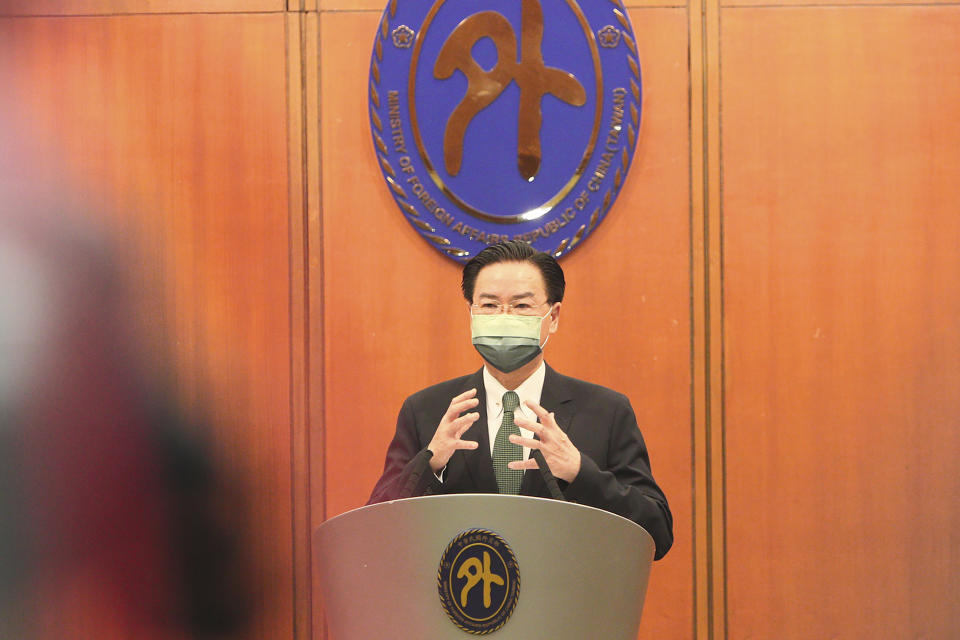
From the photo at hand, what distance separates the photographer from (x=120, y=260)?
259cm

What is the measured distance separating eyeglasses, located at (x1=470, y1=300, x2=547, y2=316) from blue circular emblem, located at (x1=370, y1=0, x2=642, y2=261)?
2.46ft

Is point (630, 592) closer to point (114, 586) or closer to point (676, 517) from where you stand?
point (676, 517)

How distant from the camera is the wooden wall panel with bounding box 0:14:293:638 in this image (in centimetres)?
258

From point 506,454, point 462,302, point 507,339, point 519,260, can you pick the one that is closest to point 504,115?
point 462,302

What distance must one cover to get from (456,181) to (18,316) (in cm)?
132

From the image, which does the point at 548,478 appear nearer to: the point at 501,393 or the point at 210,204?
the point at 501,393

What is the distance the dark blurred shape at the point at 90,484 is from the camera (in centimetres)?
255

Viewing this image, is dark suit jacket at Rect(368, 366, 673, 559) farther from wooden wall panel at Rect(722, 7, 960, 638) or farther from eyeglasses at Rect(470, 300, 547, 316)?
wooden wall panel at Rect(722, 7, 960, 638)

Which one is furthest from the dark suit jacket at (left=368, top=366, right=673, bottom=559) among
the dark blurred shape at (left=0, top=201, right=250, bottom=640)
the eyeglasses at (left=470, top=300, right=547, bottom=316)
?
the dark blurred shape at (left=0, top=201, right=250, bottom=640)

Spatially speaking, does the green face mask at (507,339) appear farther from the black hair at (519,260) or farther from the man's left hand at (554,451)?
the man's left hand at (554,451)

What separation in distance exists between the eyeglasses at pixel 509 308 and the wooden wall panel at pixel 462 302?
0.77 metres

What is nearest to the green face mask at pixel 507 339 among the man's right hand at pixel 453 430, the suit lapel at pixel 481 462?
the suit lapel at pixel 481 462

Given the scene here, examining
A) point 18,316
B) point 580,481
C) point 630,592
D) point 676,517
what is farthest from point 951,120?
point 18,316

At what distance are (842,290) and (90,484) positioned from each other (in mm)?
2214
